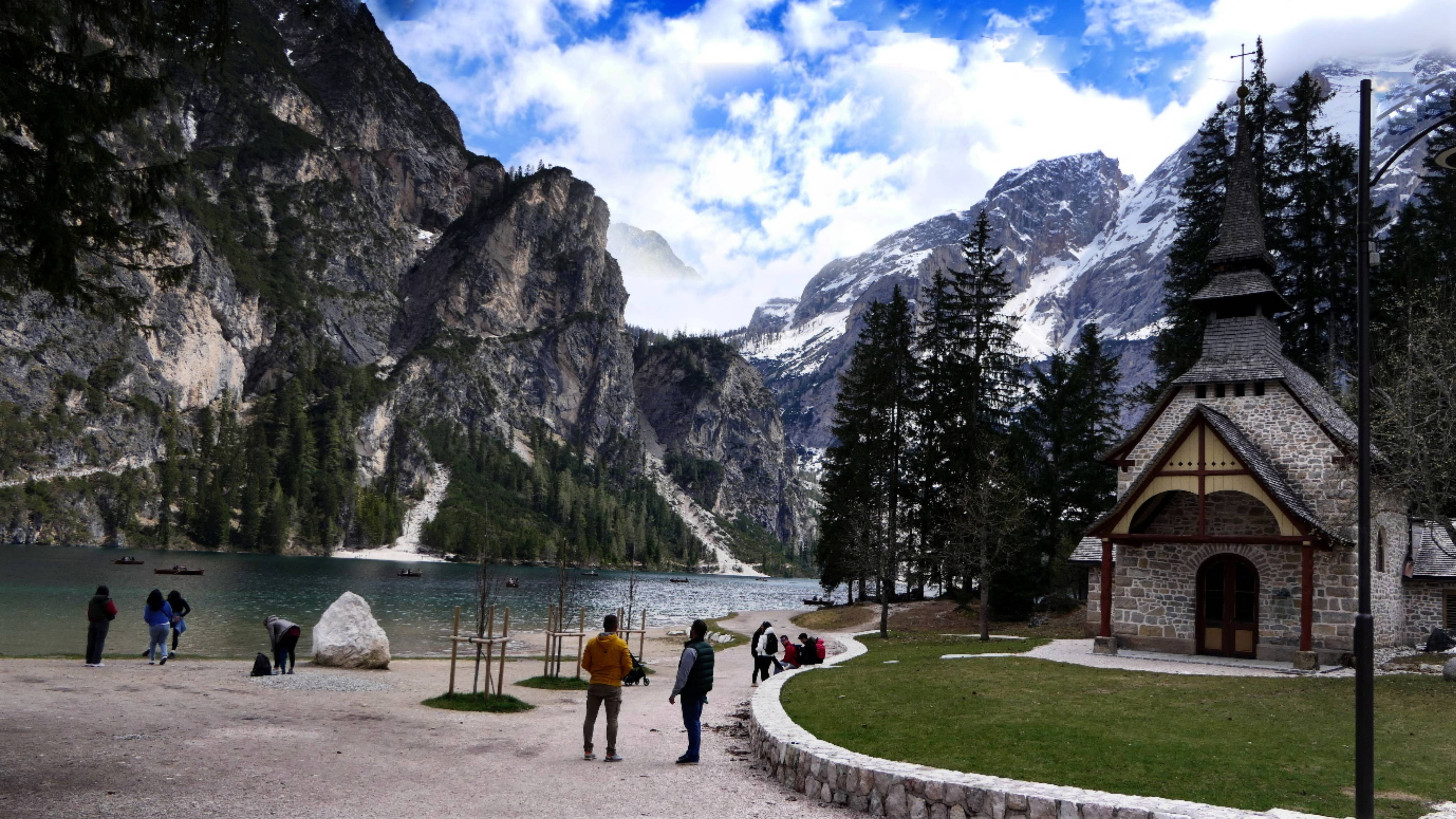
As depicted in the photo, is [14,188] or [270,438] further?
[270,438]

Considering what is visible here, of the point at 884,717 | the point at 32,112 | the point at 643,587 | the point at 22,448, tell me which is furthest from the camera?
the point at 22,448

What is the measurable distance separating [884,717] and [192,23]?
12.9 meters

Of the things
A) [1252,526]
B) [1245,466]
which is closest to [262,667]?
[1245,466]

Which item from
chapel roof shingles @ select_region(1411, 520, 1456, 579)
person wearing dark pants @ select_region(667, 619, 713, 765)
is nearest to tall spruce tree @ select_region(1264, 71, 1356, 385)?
chapel roof shingles @ select_region(1411, 520, 1456, 579)

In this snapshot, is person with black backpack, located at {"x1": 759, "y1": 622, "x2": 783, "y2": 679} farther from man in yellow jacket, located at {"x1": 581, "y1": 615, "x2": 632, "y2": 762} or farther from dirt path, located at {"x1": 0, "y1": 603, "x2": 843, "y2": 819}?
man in yellow jacket, located at {"x1": 581, "y1": 615, "x2": 632, "y2": 762}

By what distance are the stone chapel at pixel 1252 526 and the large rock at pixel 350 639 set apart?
65.1 ft

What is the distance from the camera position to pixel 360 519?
165 m

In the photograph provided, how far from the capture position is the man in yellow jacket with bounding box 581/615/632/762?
457 inches

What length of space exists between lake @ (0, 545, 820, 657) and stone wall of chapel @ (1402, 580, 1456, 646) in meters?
31.6

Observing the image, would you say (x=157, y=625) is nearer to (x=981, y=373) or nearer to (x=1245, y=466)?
(x=1245, y=466)

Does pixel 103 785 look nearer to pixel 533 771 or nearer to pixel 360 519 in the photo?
pixel 533 771

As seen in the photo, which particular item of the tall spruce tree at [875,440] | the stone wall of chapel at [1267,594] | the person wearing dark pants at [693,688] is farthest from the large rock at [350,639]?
the tall spruce tree at [875,440]

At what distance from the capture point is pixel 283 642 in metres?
19.0

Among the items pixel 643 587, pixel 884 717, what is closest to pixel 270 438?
pixel 643 587
